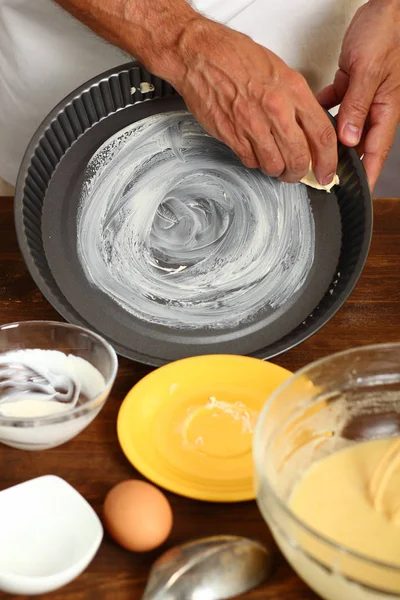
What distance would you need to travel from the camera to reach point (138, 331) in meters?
0.93

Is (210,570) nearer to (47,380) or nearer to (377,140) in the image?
(47,380)

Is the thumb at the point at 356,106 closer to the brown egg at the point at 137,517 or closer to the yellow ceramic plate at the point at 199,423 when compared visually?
the yellow ceramic plate at the point at 199,423

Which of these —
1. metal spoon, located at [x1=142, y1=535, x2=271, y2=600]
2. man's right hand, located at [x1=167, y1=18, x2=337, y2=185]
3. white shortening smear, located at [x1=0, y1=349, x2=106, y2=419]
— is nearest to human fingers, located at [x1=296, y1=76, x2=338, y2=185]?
man's right hand, located at [x1=167, y1=18, x2=337, y2=185]

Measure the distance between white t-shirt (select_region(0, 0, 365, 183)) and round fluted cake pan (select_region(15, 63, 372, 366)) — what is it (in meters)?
0.26

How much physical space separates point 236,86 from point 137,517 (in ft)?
1.74

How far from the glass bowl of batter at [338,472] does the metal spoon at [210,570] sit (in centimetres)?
6

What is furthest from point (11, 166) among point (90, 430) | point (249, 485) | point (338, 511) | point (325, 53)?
point (338, 511)

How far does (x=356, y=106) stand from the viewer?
104 cm

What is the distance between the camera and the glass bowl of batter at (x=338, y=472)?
0.53m

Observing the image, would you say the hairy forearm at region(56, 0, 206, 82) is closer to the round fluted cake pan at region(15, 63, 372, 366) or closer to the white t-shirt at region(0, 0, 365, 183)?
the round fluted cake pan at region(15, 63, 372, 366)

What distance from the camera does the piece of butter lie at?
Result: 3.23ft

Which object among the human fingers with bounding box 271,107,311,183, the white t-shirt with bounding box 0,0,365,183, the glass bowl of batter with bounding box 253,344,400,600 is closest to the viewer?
the glass bowl of batter with bounding box 253,344,400,600

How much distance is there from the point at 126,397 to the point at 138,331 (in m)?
0.13

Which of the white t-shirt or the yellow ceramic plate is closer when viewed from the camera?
the yellow ceramic plate
